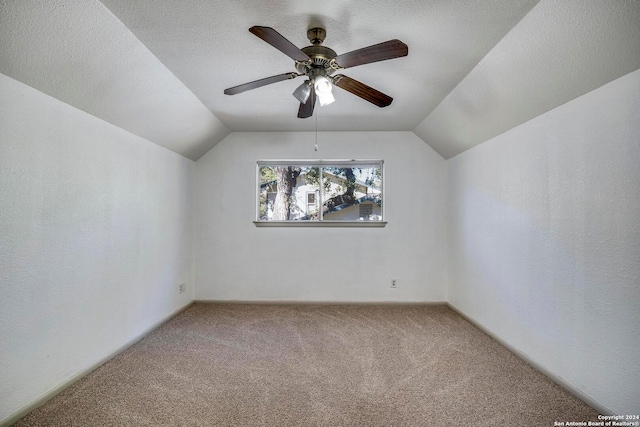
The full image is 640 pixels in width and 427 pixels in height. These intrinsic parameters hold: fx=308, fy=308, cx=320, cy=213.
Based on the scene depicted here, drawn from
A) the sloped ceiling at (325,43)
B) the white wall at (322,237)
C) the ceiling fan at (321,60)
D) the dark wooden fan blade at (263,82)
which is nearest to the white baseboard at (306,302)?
the white wall at (322,237)

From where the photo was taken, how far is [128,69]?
2.07 meters

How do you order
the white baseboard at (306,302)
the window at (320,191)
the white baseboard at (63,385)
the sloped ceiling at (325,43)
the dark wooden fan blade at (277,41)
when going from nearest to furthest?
1. the dark wooden fan blade at (277,41)
2. the sloped ceiling at (325,43)
3. the white baseboard at (63,385)
4. the white baseboard at (306,302)
5. the window at (320,191)

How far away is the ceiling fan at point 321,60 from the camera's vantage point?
1.49 m

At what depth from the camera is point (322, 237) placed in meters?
4.04

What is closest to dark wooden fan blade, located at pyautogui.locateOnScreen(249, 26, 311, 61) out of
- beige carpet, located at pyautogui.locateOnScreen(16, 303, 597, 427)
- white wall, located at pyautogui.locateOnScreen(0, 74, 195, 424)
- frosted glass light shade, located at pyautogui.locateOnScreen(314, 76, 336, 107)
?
frosted glass light shade, located at pyautogui.locateOnScreen(314, 76, 336, 107)

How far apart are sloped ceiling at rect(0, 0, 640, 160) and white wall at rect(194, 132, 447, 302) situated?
48.0 inches

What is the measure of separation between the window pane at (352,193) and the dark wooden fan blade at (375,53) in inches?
96.1

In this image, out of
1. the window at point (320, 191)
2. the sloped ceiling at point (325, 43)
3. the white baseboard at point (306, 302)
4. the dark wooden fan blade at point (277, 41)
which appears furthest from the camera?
the window at point (320, 191)

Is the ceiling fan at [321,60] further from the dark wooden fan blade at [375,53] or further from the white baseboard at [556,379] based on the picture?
the white baseboard at [556,379]

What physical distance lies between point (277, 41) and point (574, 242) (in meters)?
2.13

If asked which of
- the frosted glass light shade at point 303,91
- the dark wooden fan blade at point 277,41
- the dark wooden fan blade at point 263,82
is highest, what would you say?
the dark wooden fan blade at point 277,41

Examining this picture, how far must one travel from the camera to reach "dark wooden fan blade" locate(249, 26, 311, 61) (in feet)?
4.59

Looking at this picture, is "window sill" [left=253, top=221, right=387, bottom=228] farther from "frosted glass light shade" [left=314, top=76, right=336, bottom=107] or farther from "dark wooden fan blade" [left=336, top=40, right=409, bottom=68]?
"dark wooden fan blade" [left=336, top=40, right=409, bottom=68]

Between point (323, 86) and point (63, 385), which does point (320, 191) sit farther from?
point (63, 385)
